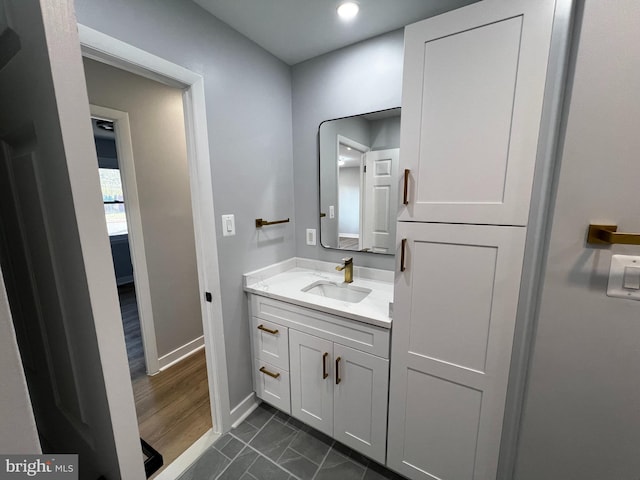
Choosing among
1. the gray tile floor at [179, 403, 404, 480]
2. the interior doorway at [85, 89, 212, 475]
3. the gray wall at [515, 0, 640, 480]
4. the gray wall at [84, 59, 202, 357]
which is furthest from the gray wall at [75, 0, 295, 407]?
the gray wall at [515, 0, 640, 480]

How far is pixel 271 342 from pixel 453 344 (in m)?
1.05

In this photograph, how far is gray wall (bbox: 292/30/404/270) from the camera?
5.16 feet

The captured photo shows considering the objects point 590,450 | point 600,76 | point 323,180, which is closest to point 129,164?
point 323,180

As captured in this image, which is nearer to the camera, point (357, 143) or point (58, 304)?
point (58, 304)

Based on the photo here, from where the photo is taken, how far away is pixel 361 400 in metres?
1.37

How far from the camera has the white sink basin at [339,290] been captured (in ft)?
5.65

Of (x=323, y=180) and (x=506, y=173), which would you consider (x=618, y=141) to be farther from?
(x=323, y=180)

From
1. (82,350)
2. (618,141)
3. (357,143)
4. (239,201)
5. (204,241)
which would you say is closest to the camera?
(82,350)

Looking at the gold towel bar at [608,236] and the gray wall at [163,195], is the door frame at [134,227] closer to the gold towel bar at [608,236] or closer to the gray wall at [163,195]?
the gray wall at [163,195]

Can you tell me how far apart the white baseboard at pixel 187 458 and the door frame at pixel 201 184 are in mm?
65

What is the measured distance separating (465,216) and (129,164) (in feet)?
7.28

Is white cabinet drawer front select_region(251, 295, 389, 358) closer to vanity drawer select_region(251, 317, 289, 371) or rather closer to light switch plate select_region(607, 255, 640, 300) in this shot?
vanity drawer select_region(251, 317, 289, 371)

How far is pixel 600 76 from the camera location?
2.43 ft

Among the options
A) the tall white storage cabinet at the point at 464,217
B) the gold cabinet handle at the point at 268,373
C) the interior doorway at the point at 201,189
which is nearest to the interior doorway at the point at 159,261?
the interior doorway at the point at 201,189
